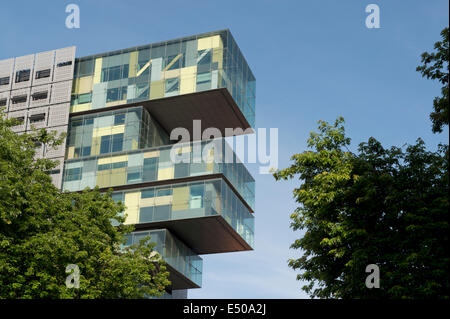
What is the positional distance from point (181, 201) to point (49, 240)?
2678cm

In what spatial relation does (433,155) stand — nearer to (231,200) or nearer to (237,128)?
(231,200)

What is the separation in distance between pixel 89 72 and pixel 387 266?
45180 millimetres

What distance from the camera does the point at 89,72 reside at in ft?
207

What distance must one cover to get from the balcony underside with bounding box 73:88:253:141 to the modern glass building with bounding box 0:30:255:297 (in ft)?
0.31

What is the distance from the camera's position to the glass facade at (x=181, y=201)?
180 ft

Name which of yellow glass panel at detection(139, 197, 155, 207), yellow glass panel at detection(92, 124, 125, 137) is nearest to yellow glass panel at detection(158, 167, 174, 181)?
yellow glass panel at detection(139, 197, 155, 207)

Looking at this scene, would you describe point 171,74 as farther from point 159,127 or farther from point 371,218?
→ point 371,218

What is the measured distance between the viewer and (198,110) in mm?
61594

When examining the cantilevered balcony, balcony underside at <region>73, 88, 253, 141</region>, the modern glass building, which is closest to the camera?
the cantilevered balcony

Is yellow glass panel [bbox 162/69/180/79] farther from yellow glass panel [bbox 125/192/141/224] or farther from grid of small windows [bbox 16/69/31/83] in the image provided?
grid of small windows [bbox 16/69/31/83]

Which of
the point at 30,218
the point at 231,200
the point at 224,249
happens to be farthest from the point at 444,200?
the point at 224,249

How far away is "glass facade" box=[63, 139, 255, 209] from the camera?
56.3 m

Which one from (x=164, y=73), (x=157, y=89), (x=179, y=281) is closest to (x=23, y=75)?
(x=157, y=89)

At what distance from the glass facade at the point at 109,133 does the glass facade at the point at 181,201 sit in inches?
180
